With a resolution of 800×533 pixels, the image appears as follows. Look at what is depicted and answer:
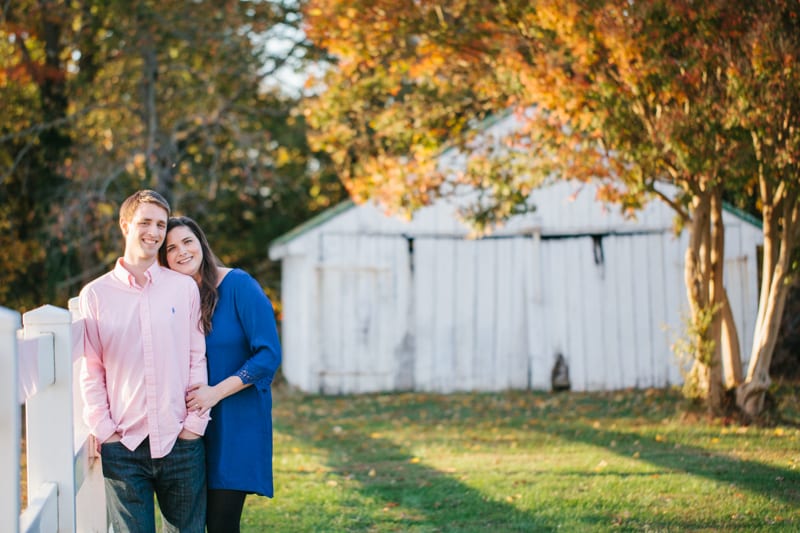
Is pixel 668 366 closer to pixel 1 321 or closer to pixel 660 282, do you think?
pixel 660 282

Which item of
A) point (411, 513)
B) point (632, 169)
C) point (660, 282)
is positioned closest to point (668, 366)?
point (660, 282)

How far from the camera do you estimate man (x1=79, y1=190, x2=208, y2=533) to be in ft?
13.3

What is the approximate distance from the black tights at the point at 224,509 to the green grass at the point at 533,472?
2576 mm

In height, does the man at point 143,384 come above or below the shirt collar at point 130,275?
below

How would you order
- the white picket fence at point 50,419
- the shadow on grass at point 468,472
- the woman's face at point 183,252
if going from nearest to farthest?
the white picket fence at point 50,419 < the woman's face at point 183,252 < the shadow on grass at point 468,472

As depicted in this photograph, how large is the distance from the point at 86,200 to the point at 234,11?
468cm

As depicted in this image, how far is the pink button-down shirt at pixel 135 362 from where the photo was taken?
13.2 feet

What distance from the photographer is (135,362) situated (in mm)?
4043

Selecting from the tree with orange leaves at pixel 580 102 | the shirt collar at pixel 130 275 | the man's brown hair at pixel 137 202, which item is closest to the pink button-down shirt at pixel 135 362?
the shirt collar at pixel 130 275

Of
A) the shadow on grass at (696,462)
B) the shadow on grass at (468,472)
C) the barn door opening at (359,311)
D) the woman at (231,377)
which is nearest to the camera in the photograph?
the woman at (231,377)

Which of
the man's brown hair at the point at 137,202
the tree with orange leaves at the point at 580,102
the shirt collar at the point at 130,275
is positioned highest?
the tree with orange leaves at the point at 580,102

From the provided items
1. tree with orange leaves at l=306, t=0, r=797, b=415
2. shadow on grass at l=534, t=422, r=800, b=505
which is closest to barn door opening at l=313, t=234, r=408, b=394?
tree with orange leaves at l=306, t=0, r=797, b=415

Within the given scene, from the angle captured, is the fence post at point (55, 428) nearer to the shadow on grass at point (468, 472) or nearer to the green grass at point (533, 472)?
the green grass at point (533, 472)

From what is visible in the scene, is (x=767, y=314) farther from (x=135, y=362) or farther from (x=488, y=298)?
(x=135, y=362)
